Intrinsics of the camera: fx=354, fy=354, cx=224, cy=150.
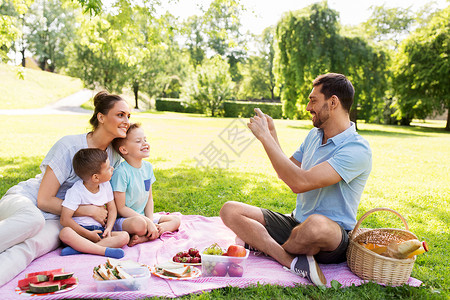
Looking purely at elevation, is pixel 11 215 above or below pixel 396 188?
above

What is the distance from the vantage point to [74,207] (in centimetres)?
315

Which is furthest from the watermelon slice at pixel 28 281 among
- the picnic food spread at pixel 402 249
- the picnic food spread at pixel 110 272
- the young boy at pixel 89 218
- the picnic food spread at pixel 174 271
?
the picnic food spread at pixel 402 249

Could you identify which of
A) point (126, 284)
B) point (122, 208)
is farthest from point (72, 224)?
point (126, 284)

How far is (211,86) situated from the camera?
2614cm

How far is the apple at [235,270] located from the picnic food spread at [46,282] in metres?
1.15

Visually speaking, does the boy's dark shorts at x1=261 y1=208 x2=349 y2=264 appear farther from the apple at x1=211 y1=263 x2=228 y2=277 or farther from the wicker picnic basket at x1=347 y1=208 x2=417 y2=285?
the apple at x1=211 y1=263 x2=228 y2=277

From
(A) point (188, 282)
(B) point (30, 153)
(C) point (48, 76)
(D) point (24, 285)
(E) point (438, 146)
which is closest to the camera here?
(D) point (24, 285)

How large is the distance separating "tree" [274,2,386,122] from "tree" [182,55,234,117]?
7.84 m

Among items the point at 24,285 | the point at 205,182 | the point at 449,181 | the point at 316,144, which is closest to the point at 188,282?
the point at 24,285

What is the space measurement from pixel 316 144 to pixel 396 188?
4387 mm

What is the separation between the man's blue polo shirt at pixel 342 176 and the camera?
2.78 meters

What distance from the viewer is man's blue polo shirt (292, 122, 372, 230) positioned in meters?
2.78

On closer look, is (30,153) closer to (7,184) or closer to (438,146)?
(7,184)

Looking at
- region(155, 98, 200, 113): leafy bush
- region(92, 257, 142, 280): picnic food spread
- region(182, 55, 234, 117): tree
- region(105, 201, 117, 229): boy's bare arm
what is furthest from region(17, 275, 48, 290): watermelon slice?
region(155, 98, 200, 113): leafy bush
